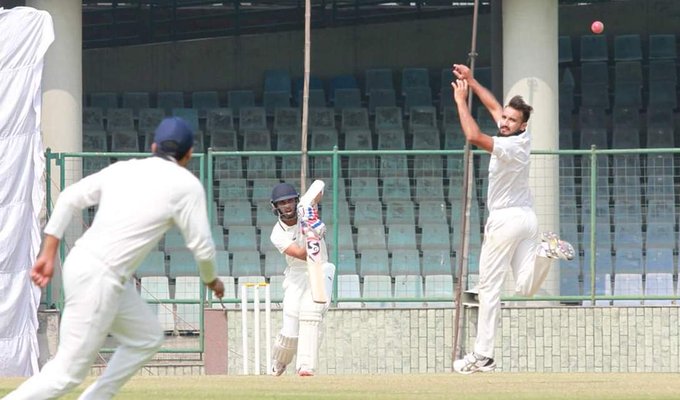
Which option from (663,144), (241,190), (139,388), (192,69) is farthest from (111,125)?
(139,388)

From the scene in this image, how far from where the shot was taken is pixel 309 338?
15047 mm

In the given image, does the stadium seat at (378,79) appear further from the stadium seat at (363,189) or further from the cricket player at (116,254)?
the cricket player at (116,254)

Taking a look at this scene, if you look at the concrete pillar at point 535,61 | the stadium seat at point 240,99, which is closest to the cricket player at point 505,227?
the concrete pillar at point 535,61

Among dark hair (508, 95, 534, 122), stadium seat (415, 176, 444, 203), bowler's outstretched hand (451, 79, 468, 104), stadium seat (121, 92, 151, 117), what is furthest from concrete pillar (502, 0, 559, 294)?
stadium seat (121, 92, 151, 117)

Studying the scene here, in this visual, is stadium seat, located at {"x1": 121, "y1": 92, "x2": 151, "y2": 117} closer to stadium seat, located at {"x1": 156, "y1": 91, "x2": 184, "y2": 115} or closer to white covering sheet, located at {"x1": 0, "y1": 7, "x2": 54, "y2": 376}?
stadium seat, located at {"x1": 156, "y1": 91, "x2": 184, "y2": 115}

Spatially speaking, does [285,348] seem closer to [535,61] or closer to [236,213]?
[236,213]

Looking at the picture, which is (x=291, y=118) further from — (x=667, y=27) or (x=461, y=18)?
(x=667, y=27)

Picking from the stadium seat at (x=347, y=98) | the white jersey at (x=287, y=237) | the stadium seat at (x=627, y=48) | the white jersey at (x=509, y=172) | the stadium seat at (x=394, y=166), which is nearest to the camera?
the white jersey at (x=509, y=172)

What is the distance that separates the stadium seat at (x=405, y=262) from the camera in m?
19.2

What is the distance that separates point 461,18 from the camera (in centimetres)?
2539

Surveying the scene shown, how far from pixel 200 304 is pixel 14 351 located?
2.16 m

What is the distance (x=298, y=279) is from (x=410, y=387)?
3.45m

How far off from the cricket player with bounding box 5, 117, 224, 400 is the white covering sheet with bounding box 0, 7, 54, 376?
8.87 metres

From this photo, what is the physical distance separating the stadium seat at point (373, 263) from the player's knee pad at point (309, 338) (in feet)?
12.6
